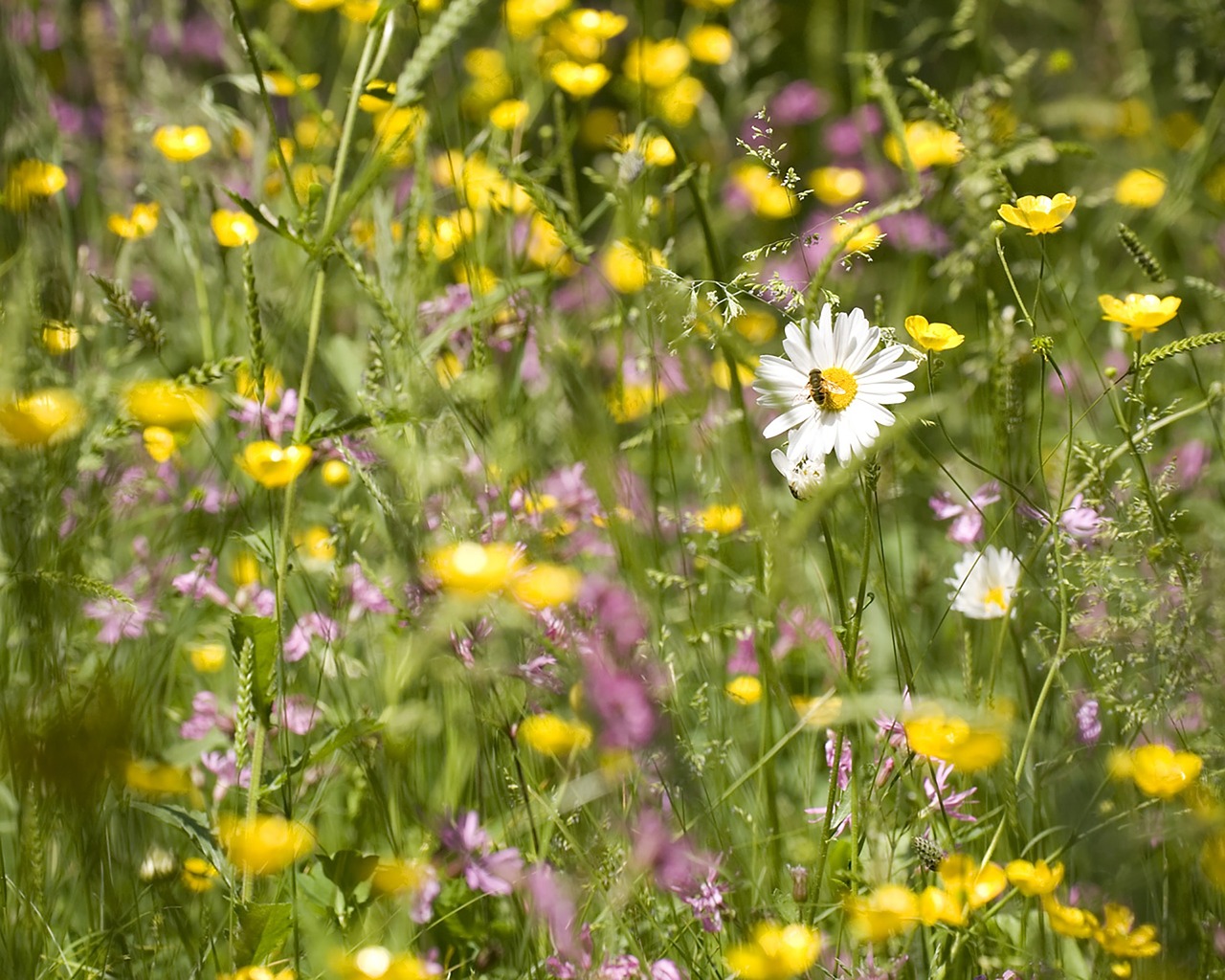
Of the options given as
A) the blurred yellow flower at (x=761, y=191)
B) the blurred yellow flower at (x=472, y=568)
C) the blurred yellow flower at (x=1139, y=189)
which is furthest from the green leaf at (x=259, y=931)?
the blurred yellow flower at (x=1139, y=189)

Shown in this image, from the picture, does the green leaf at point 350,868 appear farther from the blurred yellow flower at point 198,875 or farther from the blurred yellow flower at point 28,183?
the blurred yellow flower at point 28,183

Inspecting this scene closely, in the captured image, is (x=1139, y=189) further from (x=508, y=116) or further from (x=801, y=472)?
(x=801, y=472)

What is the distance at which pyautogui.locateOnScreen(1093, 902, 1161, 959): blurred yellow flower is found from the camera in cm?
81

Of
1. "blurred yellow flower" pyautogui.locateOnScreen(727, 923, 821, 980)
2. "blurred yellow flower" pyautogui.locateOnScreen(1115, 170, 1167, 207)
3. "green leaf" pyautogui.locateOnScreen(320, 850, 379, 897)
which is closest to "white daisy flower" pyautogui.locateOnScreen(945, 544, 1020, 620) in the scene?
"blurred yellow flower" pyautogui.locateOnScreen(727, 923, 821, 980)

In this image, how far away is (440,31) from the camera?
0.89 m

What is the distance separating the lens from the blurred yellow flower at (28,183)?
4.23ft

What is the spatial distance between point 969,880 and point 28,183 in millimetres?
1166

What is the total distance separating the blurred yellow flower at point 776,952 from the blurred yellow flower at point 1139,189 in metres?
1.68

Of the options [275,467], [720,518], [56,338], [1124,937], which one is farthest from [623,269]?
[1124,937]

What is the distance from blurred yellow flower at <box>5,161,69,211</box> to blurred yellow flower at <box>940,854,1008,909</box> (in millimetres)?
1102

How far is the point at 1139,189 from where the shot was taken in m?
2.12

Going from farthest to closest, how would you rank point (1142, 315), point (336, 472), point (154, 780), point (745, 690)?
1. point (336, 472)
2. point (745, 690)
3. point (1142, 315)
4. point (154, 780)

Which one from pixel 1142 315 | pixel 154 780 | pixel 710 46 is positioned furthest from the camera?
pixel 710 46

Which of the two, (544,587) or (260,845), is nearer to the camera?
(260,845)
